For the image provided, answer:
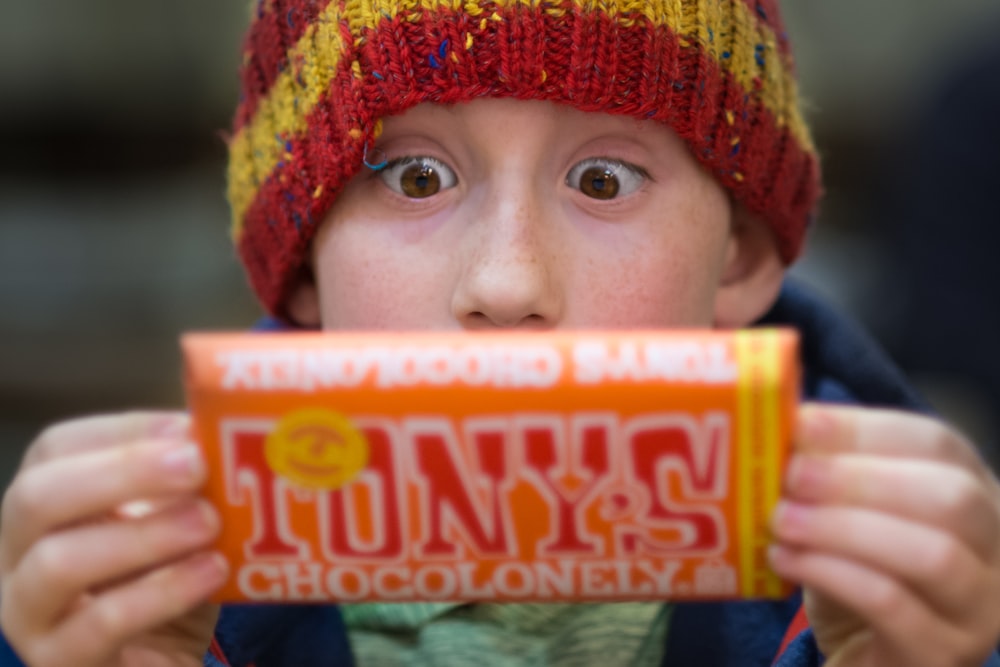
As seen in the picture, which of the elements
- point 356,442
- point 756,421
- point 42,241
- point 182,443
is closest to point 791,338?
point 756,421

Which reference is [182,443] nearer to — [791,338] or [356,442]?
[356,442]

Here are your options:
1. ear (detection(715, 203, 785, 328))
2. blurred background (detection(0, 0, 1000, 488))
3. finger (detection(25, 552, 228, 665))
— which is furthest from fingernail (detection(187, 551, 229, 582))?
blurred background (detection(0, 0, 1000, 488))

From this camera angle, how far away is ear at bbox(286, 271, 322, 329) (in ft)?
4.21

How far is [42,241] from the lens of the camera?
3445mm

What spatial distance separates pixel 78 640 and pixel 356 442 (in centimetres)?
24

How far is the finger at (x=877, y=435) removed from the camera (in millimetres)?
785

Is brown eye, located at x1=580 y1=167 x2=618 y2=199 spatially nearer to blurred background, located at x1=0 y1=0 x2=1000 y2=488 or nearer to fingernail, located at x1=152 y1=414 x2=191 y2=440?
fingernail, located at x1=152 y1=414 x2=191 y2=440

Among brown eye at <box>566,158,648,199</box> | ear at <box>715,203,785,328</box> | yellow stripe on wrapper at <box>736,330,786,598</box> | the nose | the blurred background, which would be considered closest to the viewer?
yellow stripe on wrapper at <box>736,330,786,598</box>

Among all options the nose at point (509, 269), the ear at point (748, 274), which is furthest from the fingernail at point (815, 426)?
the ear at point (748, 274)

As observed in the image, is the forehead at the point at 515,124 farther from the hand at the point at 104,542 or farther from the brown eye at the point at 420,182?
the hand at the point at 104,542

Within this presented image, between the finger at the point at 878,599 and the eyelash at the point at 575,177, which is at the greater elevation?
the eyelash at the point at 575,177

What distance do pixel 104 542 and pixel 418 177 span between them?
43 centimetres

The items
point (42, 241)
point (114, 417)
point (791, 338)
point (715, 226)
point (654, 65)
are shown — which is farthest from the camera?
point (42, 241)

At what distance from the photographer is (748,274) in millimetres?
1304
